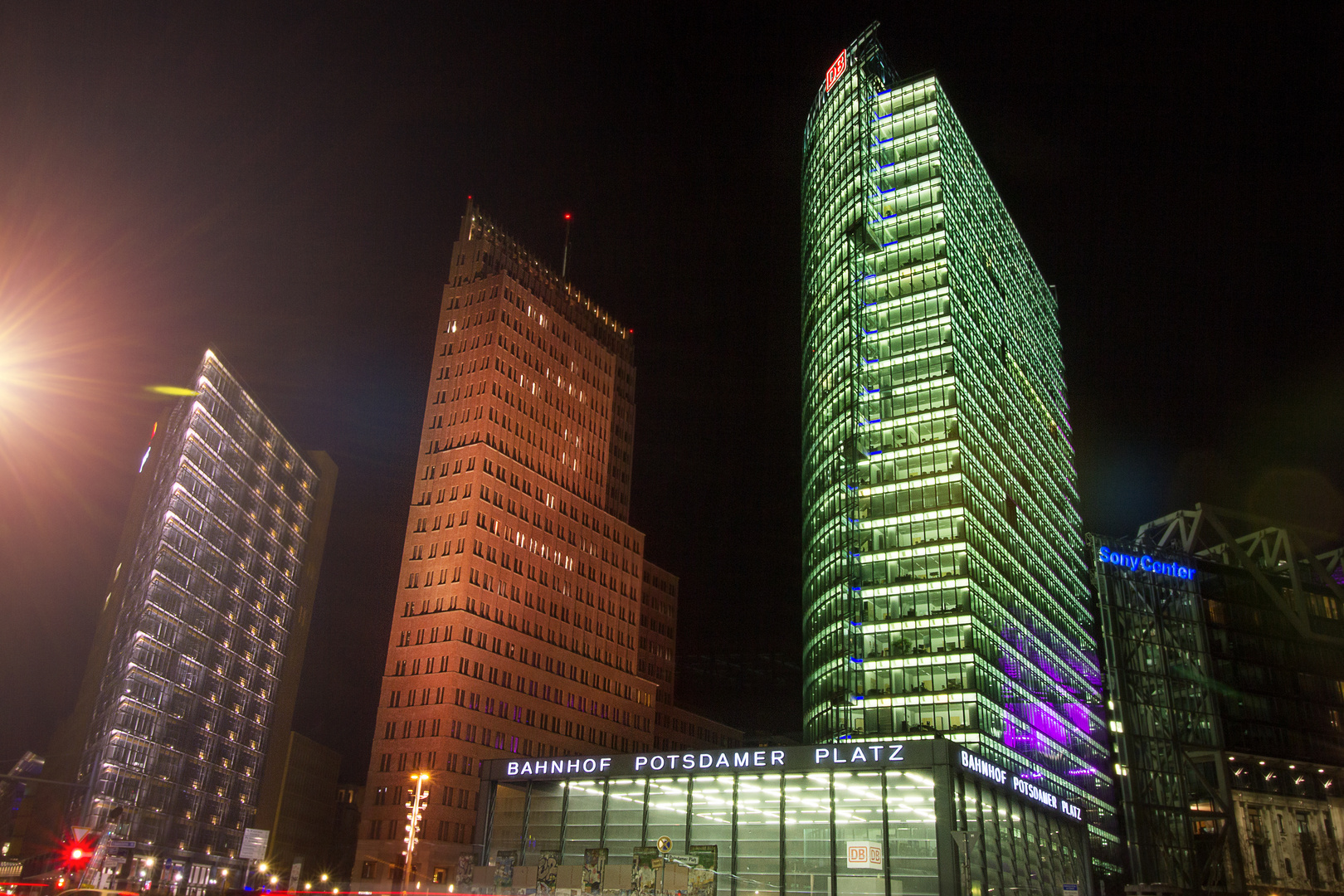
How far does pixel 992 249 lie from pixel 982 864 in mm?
107013

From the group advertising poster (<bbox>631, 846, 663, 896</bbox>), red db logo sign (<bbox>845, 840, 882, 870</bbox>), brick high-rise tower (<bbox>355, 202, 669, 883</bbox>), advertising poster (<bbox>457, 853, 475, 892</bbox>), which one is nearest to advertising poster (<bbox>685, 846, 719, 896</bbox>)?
advertising poster (<bbox>631, 846, 663, 896</bbox>)

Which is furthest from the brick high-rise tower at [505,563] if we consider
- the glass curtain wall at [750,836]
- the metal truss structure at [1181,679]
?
the metal truss structure at [1181,679]

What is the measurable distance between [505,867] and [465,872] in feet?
20.6

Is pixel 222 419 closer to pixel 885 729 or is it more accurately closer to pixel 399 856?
pixel 399 856

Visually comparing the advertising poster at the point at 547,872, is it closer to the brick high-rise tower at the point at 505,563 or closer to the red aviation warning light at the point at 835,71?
the brick high-rise tower at the point at 505,563

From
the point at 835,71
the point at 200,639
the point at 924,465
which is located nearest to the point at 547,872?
the point at 924,465

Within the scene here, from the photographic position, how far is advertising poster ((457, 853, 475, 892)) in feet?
240

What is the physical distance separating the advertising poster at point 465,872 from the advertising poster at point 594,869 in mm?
9552

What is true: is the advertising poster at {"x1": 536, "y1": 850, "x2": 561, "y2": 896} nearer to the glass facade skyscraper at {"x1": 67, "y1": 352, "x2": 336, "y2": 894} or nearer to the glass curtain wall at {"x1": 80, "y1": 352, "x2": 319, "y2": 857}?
the glass facade skyscraper at {"x1": 67, "y1": 352, "x2": 336, "y2": 894}

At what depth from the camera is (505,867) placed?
7238cm

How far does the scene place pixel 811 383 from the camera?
14412 cm

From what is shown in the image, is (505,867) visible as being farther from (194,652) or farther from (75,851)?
(194,652)

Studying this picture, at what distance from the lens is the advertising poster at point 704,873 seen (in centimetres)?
6394

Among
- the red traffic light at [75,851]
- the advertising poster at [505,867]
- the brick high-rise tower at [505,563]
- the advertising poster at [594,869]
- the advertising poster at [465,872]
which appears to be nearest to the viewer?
the red traffic light at [75,851]
